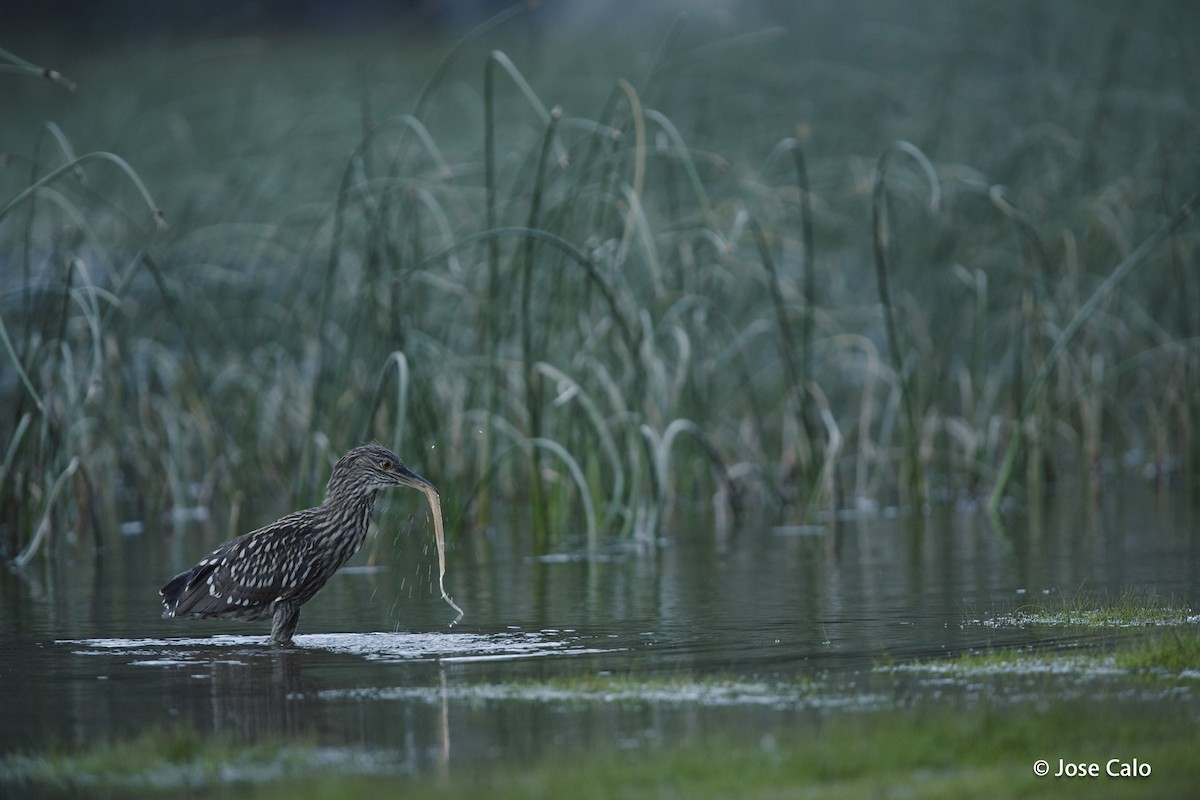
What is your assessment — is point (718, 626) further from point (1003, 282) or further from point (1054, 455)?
point (1003, 282)

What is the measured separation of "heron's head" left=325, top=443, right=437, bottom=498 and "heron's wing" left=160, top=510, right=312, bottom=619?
26 centimetres

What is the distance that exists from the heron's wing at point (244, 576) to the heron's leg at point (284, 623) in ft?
0.19

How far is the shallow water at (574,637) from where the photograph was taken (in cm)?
564

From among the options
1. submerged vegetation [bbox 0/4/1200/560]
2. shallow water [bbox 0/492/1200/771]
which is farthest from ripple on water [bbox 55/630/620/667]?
submerged vegetation [bbox 0/4/1200/560]

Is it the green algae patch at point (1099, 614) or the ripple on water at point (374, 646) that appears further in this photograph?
the green algae patch at point (1099, 614)

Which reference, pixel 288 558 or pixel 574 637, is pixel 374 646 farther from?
pixel 574 637

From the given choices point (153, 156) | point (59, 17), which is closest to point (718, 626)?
point (153, 156)

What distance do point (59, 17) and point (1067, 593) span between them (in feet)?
106

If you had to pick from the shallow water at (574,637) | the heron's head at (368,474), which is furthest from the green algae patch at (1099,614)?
the heron's head at (368,474)

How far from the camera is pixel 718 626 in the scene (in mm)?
7664

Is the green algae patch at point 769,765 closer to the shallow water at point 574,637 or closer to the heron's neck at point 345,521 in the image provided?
the shallow water at point 574,637

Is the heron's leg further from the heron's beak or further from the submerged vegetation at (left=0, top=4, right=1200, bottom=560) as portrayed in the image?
the submerged vegetation at (left=0, top=4, right=1200, bottom=560)

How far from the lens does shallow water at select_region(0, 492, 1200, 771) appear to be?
Result: 564 cm

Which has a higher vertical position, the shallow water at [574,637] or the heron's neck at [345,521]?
Result: the heron's neck at [345,521]
